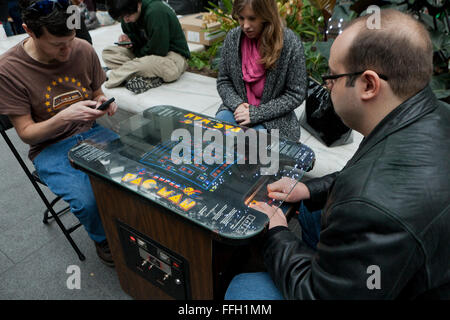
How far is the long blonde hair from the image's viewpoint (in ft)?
5.29

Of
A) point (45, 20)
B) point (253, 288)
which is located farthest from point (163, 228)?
point (45, 20)

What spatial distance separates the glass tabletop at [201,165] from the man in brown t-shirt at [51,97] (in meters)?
0.21

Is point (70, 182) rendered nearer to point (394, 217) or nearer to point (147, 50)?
point (394, 217)

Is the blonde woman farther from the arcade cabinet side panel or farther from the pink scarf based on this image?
the arcade cabinet side panel

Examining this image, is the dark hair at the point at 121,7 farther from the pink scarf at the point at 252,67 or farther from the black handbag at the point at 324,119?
the black handbag at the point at 324,119

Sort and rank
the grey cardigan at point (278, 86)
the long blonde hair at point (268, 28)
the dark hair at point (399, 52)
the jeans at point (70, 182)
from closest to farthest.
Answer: the dark hair at point (399, 52), the jeans at point (70, 182), the long blonde hair at point (268, 28), the grey cardigan at point (278, 86)

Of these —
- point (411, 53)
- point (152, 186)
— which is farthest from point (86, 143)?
point (411, 53)

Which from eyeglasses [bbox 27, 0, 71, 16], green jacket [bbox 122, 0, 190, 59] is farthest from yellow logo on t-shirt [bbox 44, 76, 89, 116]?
green jacket [bbox 122, 0, 190, 59]

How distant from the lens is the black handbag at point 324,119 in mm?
1883

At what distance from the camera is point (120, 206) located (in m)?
1.14

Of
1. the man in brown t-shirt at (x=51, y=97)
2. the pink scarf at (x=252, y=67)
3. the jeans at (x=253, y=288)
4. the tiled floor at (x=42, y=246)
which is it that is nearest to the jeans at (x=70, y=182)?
the man in brown t-shirt at (x=51, y=97)

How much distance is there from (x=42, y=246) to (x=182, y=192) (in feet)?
4.69

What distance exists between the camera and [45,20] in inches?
48.2
